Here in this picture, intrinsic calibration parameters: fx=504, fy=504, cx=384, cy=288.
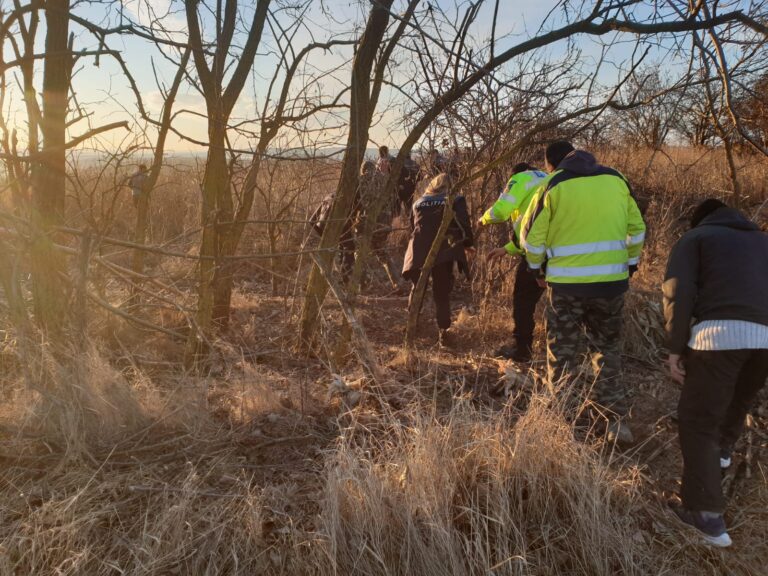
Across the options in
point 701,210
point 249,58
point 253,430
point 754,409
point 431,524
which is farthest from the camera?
point 249,58

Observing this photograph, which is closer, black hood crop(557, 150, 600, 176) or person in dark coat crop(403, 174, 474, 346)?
black hood crop(557, 150, 600, 176)

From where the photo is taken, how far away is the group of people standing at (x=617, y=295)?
244 centimetres

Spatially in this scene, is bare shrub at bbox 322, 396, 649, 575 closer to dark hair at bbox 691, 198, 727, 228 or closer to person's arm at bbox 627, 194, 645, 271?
dark hair at bbox 691, 198, 727, 228

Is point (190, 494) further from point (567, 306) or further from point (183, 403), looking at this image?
point (567, 306)

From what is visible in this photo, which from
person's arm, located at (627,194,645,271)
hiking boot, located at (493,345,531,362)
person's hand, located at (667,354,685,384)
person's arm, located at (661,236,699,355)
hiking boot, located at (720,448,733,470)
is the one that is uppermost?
person's arm, located at (627,194,645,271)

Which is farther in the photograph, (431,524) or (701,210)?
(701,210)

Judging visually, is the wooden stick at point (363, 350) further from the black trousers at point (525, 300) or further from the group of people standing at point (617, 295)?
the black trousers at point (525, 300)

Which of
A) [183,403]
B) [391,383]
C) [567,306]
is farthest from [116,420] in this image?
[567,306]

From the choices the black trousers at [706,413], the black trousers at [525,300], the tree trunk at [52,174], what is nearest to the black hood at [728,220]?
the black trousers at [706,413]

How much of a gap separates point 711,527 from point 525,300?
228cm

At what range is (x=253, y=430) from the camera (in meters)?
3.18

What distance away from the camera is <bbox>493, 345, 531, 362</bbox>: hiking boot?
4578 mm

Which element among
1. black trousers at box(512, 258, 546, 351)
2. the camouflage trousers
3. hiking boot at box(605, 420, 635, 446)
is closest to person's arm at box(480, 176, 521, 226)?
black trousers at box(512, 258, 546, 351)

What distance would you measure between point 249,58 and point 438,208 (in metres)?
2.26
